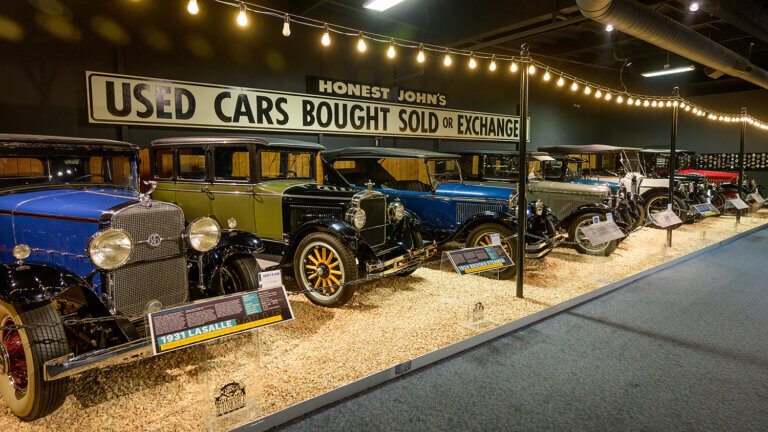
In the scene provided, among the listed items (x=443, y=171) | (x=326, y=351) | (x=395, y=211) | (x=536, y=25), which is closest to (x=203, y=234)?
(x=326, y=351)

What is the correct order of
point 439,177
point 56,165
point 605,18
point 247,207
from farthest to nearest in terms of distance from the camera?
point 439,177 < point 605,18 < point 247,207 < point 56,165

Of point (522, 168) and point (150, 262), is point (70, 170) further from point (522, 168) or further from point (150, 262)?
point (522, 168)

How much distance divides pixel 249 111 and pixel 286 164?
245 cm

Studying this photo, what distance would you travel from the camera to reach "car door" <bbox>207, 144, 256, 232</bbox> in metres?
4.61

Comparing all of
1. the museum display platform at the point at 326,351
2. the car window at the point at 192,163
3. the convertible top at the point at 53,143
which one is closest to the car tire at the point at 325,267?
the museum display platform at the point at 326,351

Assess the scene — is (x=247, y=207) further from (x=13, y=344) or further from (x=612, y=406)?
(x=612, y=406)

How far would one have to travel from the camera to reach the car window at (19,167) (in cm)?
331

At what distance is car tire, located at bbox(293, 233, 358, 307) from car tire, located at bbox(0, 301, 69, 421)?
6.63 ft

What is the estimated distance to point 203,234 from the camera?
2.98m

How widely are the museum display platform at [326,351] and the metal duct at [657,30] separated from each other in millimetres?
3193

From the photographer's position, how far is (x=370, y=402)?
257 cm

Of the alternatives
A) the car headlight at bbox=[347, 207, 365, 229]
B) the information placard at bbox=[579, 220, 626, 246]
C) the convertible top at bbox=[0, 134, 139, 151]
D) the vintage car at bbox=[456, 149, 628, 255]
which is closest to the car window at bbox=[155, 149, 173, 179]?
the convertible top at bbox=[0, 134, 139, 151]

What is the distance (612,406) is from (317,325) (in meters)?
2.26

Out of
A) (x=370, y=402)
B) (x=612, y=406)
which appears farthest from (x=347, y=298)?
(x=612, y=406)
